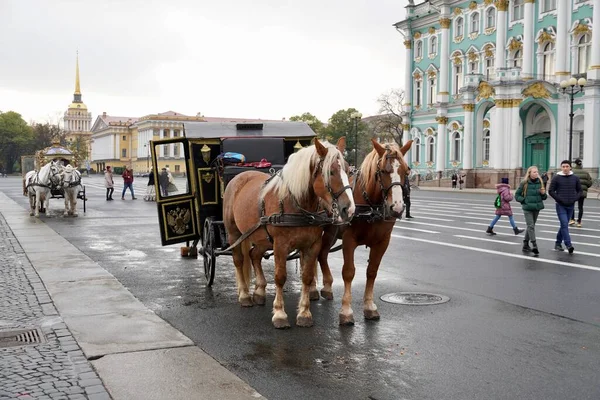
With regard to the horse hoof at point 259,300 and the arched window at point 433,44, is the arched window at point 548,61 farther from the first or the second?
the horse hoof at point 259,300

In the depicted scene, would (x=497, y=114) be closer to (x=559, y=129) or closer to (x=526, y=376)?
(x=559, y=129)

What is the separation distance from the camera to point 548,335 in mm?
6953

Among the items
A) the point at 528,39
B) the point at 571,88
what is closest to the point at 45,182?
the point at 571,88

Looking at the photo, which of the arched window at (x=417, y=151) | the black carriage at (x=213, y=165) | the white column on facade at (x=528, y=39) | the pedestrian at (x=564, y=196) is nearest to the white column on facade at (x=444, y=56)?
the arched window at (x=417, y=151)

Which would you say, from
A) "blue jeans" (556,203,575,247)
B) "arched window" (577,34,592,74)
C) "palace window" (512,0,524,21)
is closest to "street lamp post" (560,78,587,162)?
"arched window" (577,34,592,74)

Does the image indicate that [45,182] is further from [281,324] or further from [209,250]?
[281,324]

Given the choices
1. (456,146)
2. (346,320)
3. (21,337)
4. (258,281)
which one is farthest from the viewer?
(456,146)

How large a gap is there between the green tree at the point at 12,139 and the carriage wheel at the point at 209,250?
126180 millimetres

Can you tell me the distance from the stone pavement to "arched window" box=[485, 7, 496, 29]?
52.9 metres

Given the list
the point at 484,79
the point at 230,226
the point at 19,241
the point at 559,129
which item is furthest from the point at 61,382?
the point at 484,79

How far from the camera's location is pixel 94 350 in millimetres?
6223

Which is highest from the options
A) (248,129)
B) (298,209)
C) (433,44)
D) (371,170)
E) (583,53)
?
(433,44)

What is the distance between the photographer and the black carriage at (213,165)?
31.8 ft

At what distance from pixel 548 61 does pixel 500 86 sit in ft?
14.6
